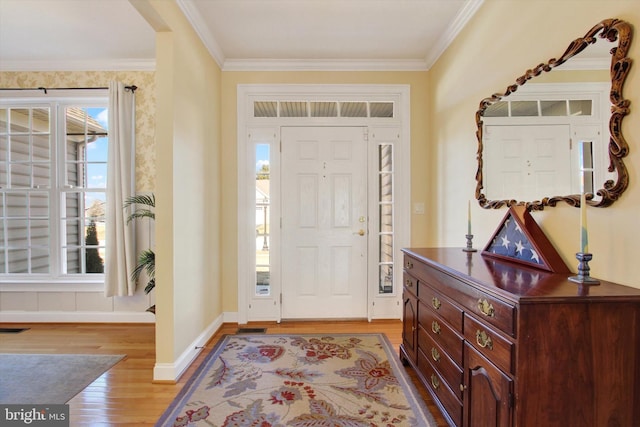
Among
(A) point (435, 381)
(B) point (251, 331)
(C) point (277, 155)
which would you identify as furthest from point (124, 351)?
(A) point (435, 381)

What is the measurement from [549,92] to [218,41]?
272 centimetres

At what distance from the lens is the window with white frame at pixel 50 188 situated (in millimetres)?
3400

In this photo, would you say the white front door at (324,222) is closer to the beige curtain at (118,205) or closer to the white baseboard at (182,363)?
the white baseboard at (182,363)

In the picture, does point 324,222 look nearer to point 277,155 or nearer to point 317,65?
point 277,155

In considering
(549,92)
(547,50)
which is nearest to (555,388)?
(549,92)

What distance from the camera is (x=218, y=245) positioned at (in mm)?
3266

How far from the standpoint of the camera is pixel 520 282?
50.4 inches

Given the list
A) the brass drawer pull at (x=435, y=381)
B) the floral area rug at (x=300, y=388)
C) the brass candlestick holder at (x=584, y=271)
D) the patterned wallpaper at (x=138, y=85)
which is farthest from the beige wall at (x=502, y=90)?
the patterned wallpaper at (x=138, y=85)

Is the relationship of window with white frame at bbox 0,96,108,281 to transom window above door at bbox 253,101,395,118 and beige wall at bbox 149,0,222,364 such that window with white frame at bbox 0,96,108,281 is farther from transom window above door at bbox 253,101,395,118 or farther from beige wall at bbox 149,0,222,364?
transom window above door at bbox 253,101,395,118

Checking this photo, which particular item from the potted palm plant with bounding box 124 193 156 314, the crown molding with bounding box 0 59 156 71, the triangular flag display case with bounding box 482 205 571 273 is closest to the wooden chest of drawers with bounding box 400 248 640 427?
the triangular flag display case with bounding box 482 205 571 273

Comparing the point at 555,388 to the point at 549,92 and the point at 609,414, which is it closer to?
the point at 609,414

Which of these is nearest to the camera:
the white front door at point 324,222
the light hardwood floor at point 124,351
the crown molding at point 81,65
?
the light hardwood floor at point 124,351

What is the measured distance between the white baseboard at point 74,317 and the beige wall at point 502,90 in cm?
317

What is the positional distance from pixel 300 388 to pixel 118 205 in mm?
2510
